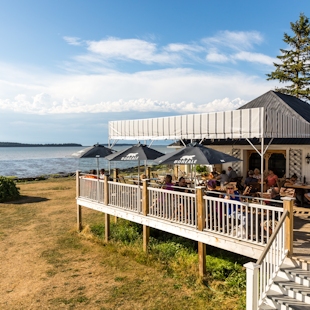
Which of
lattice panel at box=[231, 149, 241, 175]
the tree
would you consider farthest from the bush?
the tree

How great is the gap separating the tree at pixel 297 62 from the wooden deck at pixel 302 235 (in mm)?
27135

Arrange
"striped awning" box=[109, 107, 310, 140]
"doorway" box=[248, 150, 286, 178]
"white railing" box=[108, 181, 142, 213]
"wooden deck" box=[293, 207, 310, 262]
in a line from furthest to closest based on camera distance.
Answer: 1. "doorway" box=[248, 150, 286, 178]
2. "white railing" box=[108, 181, 142, 213]
3. "striped awning" box=[109, 107, 310, 140]
4. "wooden deck" box=[293, 207, 310, 262]

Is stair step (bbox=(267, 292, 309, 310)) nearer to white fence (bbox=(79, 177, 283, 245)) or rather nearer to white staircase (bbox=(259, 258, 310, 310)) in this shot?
white staircase (bbox=(259, 258, 310, 310))

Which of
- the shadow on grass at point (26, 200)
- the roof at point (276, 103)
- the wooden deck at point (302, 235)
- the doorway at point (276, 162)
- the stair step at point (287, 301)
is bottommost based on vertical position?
the shadow on grass at point (26, 200)

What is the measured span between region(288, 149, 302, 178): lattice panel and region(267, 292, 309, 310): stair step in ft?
28.4

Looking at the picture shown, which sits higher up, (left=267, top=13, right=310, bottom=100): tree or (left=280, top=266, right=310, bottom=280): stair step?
(left=267, top=13, right=310, bottom=100): tree

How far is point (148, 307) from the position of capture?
23.8ft

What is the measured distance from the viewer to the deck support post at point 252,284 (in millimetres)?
4973

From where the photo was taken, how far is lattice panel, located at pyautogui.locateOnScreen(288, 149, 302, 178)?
1312 cm

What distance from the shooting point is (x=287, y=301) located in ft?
17.9

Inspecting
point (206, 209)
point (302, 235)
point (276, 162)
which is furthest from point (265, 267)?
point (276, 162)

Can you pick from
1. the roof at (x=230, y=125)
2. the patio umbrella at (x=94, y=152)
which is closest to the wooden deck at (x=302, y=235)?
the roof at (x=230, y=125)

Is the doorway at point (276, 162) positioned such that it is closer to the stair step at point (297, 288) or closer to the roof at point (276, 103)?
the roof at point (276, 103)

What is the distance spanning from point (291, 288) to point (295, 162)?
883 centimetres
